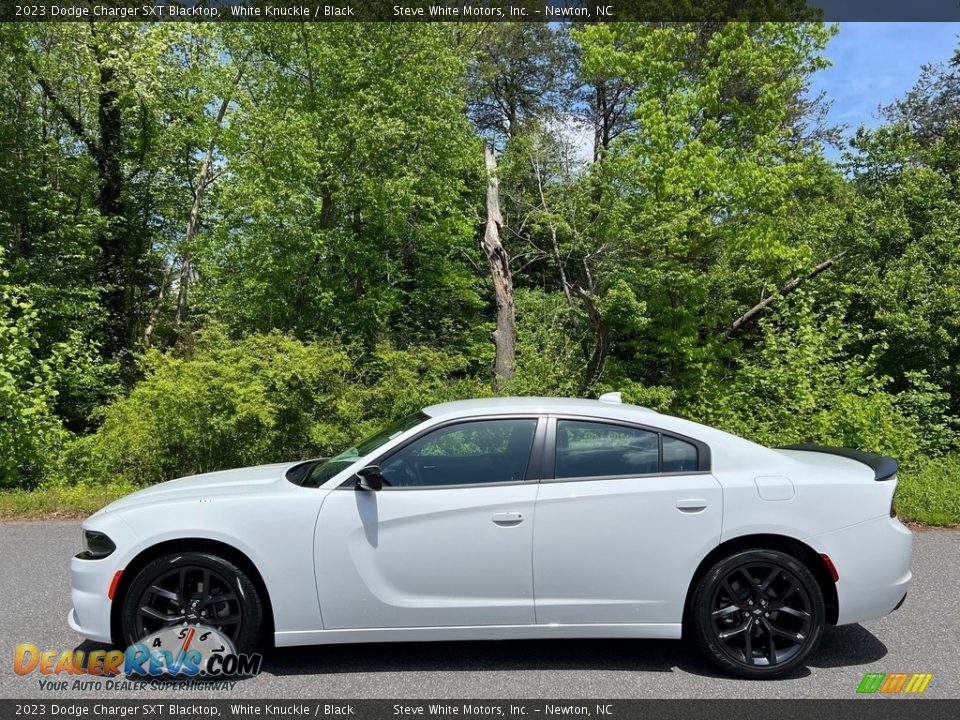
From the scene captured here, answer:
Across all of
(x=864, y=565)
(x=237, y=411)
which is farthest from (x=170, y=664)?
(x=237, y=411)

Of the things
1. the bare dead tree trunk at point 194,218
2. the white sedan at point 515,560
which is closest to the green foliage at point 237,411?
the white sedan at point 515,560

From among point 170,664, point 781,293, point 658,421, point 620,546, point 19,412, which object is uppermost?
point 781,293

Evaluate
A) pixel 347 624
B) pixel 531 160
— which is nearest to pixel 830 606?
pixel 347 624

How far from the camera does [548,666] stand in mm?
4102

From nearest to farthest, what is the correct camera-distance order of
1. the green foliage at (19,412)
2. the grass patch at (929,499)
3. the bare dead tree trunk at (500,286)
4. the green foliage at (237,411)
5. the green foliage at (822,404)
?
the grass patch at (929,499), the green foliage at (19,412), the green foliage at (237,411), the green foliage at (822,404), the bare dead tree trunk at (500,286)

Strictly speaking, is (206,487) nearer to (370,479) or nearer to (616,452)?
(370,479)

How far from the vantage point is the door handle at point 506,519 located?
3.97 metres

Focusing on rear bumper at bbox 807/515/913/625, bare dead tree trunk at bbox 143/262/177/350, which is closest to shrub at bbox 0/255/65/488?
rear bumper at bbox 807/515/913/625

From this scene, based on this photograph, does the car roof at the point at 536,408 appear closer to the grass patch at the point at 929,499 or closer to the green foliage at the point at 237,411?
the grass patch at the point at 929,499

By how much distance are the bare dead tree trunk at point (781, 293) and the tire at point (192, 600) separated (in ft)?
48.1

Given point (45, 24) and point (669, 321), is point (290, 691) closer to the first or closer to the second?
point (669, 321)

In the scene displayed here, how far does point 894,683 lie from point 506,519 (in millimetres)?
2279

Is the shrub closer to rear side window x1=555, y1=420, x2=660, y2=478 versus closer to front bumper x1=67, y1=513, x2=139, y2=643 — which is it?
front bumper x1=67, y1=513, x2=139, y2=643

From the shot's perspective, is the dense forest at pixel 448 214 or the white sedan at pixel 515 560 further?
the dense forest at pixel 448 214
